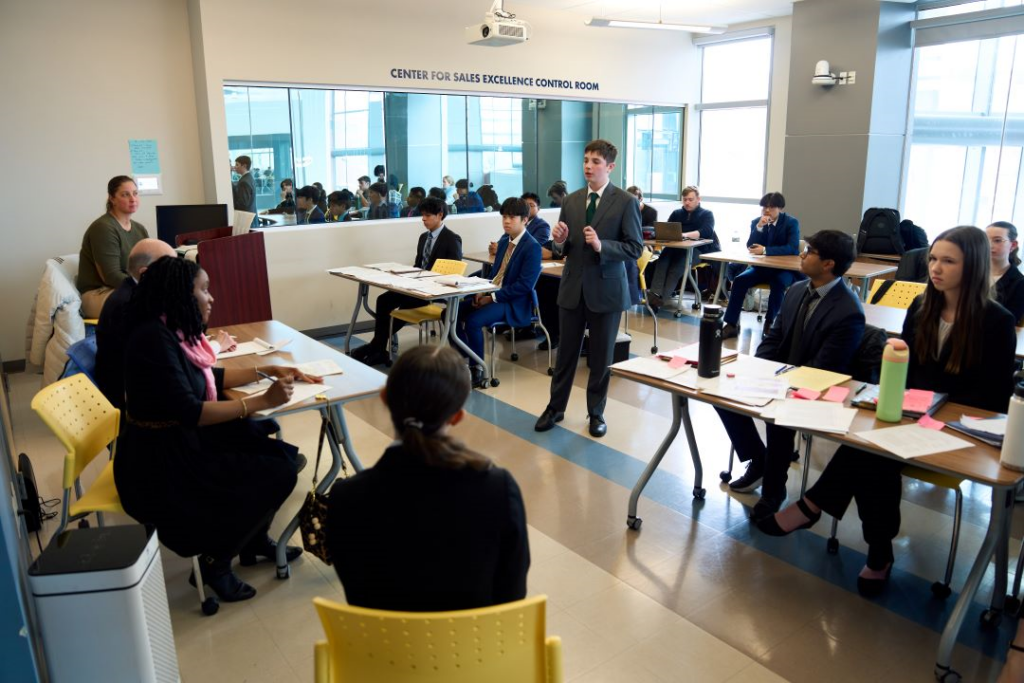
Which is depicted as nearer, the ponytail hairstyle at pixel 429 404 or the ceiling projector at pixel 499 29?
the ponytail hairstyle at pixel 429 404

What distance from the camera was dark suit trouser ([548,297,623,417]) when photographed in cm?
441

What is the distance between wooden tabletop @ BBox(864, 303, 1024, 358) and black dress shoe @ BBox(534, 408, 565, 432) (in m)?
1.90

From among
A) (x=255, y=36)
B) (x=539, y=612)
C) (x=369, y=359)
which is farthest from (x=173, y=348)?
(x=255, y=36)

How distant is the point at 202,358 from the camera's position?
→ 277cm

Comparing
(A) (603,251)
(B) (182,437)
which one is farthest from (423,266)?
(B) (182,437)

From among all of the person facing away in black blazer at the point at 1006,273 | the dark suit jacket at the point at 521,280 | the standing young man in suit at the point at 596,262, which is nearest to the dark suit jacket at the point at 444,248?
the dark suit jacket at the point at 521,280

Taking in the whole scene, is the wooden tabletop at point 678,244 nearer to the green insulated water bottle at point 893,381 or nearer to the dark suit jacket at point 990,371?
the dark suit jacket at point 990,371

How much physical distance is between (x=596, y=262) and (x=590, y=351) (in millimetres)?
589

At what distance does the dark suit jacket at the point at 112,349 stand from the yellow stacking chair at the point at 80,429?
0.44 feet

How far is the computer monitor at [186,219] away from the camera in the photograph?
5629 mm

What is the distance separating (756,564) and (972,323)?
1.31 m

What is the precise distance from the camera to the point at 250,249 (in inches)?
182

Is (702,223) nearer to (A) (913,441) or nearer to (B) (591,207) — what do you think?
(B) (591,207)

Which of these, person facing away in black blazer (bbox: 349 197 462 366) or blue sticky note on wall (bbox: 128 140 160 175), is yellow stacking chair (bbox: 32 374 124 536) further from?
blue sticky note on wall (bbox: 128 140 160 175)
